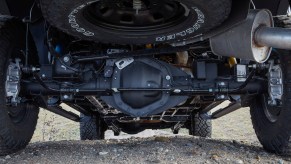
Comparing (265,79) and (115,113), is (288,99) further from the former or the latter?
(115,113)

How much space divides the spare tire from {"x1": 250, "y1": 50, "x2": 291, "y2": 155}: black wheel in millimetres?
1083

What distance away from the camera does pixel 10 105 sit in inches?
166

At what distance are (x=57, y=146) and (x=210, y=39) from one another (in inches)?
89.5

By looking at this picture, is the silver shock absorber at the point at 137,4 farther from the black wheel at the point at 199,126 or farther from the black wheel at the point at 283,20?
the black wheel at the point at 199,126

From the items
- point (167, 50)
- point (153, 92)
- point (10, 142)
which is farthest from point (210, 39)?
point (10, 142)

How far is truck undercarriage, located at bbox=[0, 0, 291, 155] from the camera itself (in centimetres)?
338

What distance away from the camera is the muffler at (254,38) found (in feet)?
9.96

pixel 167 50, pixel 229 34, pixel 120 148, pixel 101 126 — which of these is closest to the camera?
pixel 229 34

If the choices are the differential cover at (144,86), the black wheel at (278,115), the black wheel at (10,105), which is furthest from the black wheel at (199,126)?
the black wheel at (10,105)

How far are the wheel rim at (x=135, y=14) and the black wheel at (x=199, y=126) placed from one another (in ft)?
11.5

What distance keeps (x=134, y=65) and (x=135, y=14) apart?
756 millimetres

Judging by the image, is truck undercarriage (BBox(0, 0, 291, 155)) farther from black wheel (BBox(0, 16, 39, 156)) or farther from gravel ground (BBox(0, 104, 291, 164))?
gravel ground (BBox(0, 104, 291, 164))

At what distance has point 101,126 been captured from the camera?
7023 mm

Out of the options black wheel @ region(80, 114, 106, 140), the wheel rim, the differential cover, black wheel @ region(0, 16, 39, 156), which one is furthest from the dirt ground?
the wheel rim
